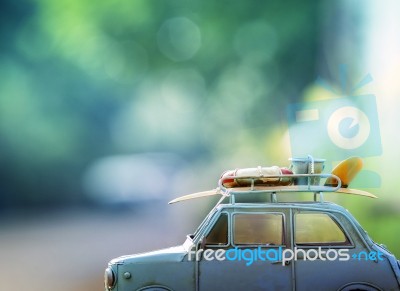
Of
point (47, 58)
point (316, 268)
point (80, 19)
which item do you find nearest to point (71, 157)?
point (47, 58)

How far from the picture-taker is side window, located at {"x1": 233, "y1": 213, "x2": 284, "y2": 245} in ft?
16.4

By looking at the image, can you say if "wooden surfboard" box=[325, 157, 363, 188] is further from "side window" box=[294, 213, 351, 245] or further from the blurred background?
the blurred background

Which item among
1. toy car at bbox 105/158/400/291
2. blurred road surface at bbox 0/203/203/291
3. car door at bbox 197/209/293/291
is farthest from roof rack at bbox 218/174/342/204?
blurred road surface at bbox 0/203/203/291

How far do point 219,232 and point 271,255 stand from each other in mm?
516

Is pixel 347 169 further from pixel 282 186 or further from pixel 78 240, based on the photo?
pixel 78 240

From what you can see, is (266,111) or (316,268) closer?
(316,268)

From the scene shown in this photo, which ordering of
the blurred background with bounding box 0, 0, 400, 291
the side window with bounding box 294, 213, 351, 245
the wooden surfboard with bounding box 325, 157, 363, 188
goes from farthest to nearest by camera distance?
the blurred background with bounding box 0, 0, 400, 291 < the wooden surfboard with bounding box 325, 157, 363, 188 < the side window with bounding box 294, 213, 351, 245

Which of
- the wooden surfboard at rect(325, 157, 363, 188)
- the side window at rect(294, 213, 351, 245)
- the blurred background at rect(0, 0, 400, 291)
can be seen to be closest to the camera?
the side window at rect(294, 213, 351, 245)

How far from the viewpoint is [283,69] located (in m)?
12.1

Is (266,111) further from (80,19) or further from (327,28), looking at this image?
(80,19)

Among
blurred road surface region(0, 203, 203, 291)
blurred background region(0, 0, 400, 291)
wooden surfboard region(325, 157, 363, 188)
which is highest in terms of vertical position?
blurred background region(0, 0, 400, 291)

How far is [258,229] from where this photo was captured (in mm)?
5074

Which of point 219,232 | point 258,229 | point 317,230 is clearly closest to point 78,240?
point 219,232

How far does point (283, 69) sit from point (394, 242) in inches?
174
